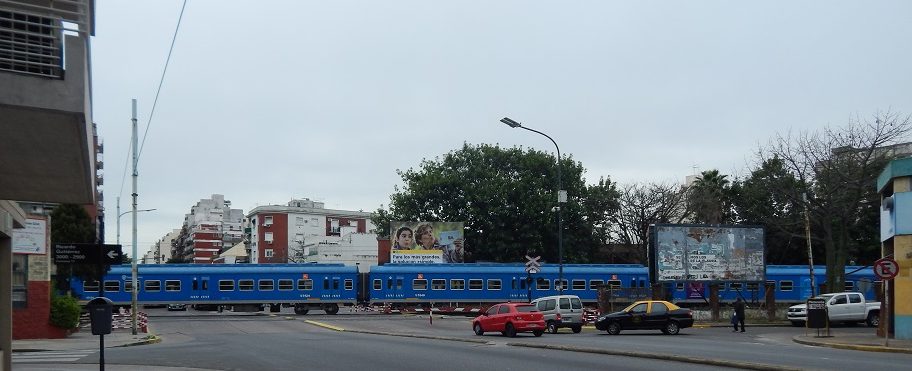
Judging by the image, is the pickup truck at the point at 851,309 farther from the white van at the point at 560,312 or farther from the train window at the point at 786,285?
the train window at the point at 786,285

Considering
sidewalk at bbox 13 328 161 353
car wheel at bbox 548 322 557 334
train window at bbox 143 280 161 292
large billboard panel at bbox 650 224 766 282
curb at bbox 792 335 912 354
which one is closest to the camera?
curb at bbox 792 335 912 354

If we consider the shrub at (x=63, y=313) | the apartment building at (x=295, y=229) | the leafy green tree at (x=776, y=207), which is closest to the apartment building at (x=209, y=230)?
the apartment building at (x=295, y=229)

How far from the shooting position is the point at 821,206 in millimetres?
42281

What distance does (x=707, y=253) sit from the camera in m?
42.5

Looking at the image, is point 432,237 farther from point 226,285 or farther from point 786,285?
point 786,285

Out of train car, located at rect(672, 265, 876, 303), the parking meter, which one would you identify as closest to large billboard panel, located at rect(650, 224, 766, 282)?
train car, located at rect(672, 265, 876, 303)

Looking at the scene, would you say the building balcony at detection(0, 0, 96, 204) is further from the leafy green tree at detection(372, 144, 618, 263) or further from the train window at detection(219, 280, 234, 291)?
the leafy green tree at detection(372, 144, 618, 263)

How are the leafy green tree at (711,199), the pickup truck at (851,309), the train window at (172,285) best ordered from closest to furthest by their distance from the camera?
the pickup truck at (851,309), the train window at (172,285), the leafy green tree at (711,199)

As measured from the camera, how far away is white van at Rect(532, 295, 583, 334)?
36.1m

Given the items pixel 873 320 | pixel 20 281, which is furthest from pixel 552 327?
pixel 20 281

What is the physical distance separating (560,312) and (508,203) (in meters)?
39.9

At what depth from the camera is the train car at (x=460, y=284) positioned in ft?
183

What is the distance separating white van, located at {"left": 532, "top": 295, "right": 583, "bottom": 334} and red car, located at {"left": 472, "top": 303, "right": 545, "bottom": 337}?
107 inches

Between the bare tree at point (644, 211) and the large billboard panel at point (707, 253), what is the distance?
25631mm
